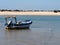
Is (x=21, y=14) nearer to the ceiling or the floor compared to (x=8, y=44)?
nearer to the floor

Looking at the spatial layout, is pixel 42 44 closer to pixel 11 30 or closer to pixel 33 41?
pixel 33 41

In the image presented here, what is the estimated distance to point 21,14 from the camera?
10981 centimetres

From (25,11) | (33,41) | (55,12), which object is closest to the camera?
(33,41)

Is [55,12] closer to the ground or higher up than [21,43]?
closer to the ground

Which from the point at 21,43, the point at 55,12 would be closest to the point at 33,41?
the point at 21,43

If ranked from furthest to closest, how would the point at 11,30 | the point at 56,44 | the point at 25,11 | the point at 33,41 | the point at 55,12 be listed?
1. the point at 25,11
2. the point at 55,12
3. the point at 11,30
4. the point at 33,41
5. the point at 56,44

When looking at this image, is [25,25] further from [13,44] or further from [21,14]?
[21,14]

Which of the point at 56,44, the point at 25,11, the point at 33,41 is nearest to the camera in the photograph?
the point at 56,44

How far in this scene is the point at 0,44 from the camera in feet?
71.5

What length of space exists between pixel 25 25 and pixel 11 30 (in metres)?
2.37

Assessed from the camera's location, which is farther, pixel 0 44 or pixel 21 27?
pixel 21 27

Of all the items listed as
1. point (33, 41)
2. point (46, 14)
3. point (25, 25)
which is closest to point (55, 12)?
point (46, 14)

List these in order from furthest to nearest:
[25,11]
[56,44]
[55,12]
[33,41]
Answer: [25,11], [55,12], [33,41], [56,44]

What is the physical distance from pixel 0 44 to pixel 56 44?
436cm
